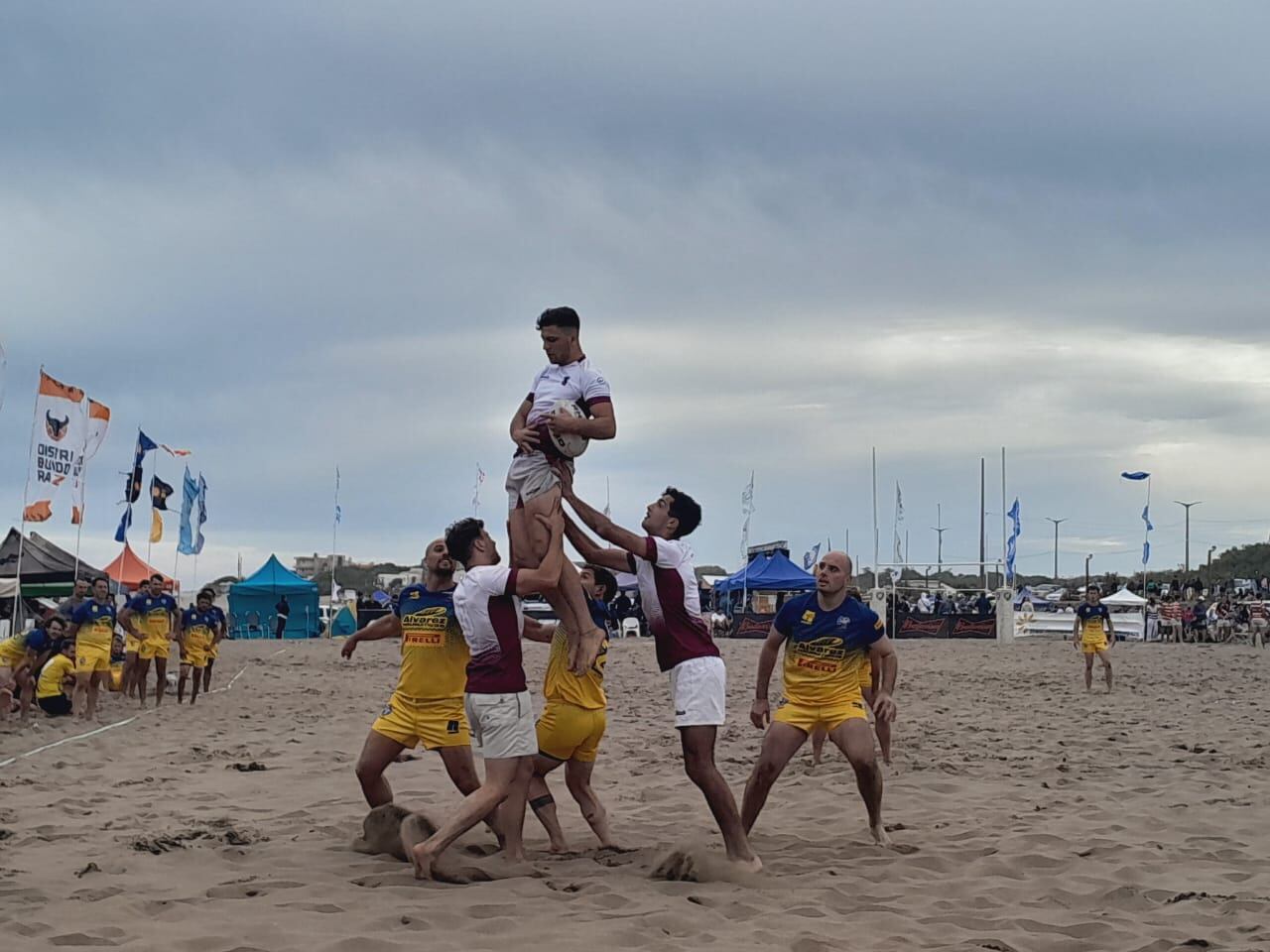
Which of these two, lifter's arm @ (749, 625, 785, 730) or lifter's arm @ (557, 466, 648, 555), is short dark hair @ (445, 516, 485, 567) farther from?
lifter's arm @ (749, 625, 785, 730)

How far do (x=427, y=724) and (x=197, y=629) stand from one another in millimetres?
10326

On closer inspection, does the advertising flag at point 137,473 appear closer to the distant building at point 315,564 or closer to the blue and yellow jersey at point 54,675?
the blue and yellow jersey at point 54,675

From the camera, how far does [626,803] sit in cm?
831

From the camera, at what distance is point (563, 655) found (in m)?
6.69

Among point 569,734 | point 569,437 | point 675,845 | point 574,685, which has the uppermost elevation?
point 569,437

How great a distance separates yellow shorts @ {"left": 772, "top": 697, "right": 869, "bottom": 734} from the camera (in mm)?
6707

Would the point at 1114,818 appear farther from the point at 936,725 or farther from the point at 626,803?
the point at 936,725

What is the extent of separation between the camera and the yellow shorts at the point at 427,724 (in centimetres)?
649

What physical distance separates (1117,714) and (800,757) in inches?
221

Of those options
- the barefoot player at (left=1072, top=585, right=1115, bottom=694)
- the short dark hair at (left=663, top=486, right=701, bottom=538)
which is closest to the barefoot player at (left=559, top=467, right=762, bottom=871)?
the short dark hair at (left=663, top=486, right=701, bottom=538)

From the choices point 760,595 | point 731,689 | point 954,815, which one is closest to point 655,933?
point 954,815

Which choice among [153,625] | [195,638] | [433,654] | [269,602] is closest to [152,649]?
[153,625]

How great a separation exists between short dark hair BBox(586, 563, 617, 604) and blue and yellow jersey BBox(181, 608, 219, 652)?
973cm

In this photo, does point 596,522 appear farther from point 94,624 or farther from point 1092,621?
point 1092,621
